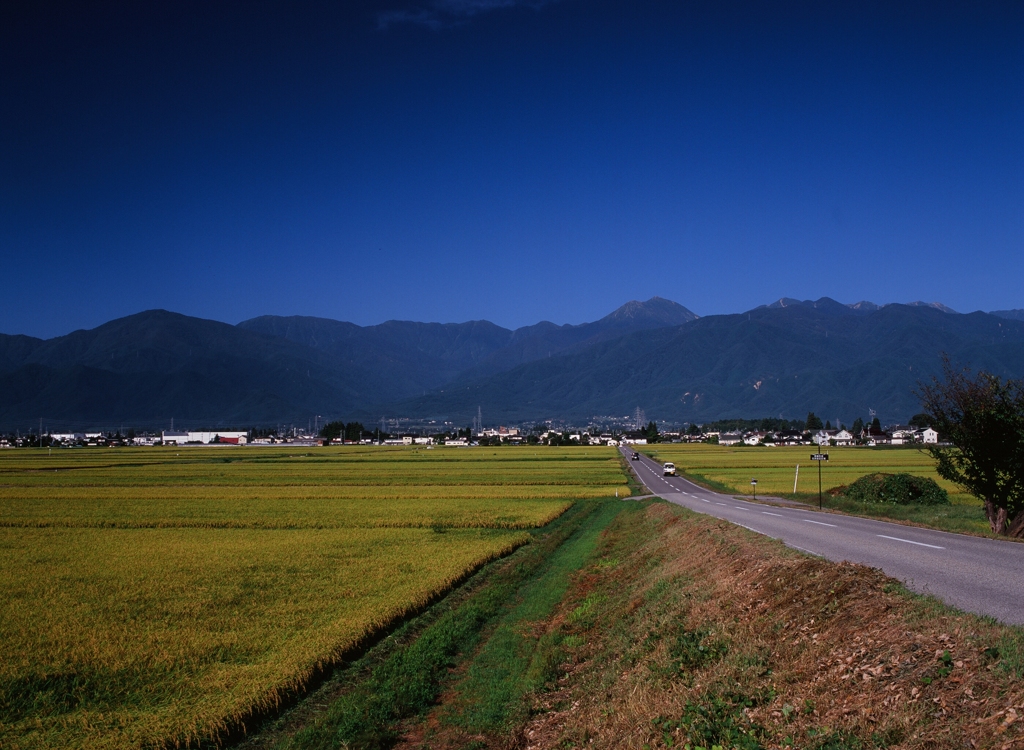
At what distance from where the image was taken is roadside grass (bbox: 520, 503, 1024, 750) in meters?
6.36

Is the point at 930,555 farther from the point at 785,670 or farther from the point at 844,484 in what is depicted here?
the point at 844,484

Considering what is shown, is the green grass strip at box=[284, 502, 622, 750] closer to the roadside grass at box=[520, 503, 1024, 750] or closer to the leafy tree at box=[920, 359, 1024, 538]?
the roadside grass at box=[520, 503, 1024, 750]

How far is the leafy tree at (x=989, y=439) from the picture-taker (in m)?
23.7

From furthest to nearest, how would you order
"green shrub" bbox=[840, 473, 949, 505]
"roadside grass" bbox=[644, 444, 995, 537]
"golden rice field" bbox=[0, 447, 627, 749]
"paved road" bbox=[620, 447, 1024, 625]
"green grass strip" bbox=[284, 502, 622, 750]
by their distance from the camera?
1. "green shrub" bbox=[840, 473, 949, 505]
2. "roadside grass" bbox=[644, 444, 995, 537]
3. "paved road" bbox=[620, 447, 1024, 625]
4. "golden rice field" bbox=[0, 447, 627, 749]
5. "green grass strip" bbox=[284, 502, 622, 750]

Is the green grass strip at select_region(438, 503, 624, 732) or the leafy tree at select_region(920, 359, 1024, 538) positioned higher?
the leafy tree at select_region(920, 359, 1024, 538)

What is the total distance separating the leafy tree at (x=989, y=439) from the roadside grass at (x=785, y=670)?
14412mm

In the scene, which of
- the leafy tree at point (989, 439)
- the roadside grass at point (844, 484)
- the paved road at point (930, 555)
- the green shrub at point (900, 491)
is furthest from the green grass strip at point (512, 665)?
the green shrub at point (900, 491)

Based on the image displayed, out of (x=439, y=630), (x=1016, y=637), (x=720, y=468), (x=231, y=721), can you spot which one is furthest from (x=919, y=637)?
(x=720, y=468)

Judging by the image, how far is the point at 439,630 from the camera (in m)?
15.2

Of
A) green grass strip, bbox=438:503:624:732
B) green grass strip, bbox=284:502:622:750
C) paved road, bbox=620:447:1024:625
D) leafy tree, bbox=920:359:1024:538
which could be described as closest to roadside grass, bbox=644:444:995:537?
leafy tree, bbox=920:359:1024:538

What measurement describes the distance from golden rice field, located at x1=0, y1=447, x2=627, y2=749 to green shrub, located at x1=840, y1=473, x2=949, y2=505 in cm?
1704

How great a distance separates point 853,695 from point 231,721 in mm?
7846

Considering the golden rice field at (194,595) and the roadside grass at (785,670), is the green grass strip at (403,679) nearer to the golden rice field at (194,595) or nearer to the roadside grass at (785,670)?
the golden rice field at (194,595)

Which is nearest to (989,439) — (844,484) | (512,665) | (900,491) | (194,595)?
(900,491)
